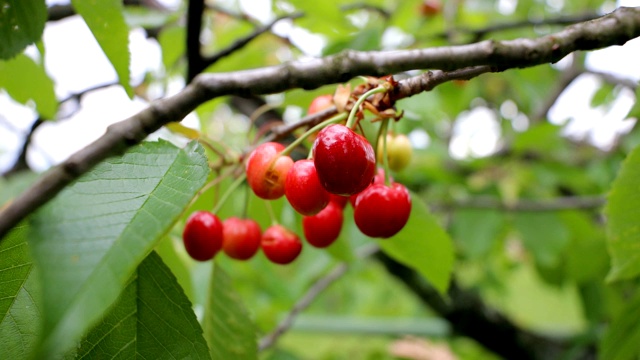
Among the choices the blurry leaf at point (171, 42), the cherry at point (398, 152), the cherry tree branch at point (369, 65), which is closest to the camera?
the cherry tree branch at point (369, 65)

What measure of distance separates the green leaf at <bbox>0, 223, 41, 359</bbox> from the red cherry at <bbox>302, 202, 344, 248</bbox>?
0.40 meters

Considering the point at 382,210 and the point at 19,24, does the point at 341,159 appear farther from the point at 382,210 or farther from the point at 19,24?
the point at 19,24

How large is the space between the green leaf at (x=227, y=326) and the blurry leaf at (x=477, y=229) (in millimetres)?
1654

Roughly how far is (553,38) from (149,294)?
1.94 ft

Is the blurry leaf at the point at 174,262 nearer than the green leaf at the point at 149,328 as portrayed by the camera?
No

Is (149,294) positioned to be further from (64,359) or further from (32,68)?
(32,68)

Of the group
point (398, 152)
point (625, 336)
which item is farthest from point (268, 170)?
point (625, 336)

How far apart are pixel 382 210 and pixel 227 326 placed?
0.38 meters

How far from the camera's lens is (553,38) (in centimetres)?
64

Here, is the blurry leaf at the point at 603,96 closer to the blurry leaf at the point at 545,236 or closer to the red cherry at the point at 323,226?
the blurry leaf at the point at 545,236

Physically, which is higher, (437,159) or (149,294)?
(149,294)

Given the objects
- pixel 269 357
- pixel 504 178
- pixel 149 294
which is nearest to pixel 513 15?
pixel 504 178

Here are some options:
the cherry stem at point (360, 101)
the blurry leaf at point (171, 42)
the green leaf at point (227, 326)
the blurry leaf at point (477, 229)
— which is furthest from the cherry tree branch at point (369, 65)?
the blurry leaf at point (477, 229)

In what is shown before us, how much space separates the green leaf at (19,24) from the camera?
76cm
